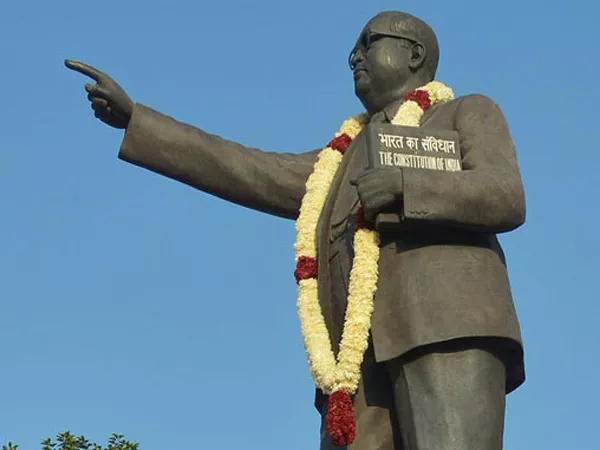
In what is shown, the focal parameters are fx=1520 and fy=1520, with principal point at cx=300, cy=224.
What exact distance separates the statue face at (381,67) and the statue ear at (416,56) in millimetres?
19

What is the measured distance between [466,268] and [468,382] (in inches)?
23.5

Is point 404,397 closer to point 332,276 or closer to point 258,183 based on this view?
point 332,276

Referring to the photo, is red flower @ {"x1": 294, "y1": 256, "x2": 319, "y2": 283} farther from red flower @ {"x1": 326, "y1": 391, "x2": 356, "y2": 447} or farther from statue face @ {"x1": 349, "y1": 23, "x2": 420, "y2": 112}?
statue face @ {"x1": 349, "y1": 23, "x2": 420, "y2": 112}

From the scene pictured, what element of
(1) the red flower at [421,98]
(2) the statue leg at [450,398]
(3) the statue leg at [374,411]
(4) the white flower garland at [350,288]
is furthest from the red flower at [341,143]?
(2) the statue leg at [450,398]

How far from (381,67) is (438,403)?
6.70 feet

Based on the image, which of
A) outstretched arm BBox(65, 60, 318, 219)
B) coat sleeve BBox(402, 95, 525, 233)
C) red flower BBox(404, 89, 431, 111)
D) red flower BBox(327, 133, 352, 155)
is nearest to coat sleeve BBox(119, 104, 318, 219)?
outstretched arm BBox(65, 60, 318, 219)

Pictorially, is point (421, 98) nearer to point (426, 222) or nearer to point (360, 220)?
point (360, 220)

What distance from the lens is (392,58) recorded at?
8.38 meters

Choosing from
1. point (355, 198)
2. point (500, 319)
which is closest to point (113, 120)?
point (355, 198)

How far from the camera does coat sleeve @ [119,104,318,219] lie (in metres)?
8.29

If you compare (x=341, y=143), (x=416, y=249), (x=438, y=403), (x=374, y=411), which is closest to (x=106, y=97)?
(x=341, y=143)

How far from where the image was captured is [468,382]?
7363 millimetres

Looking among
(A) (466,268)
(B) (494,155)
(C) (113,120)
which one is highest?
(C) (113,120)

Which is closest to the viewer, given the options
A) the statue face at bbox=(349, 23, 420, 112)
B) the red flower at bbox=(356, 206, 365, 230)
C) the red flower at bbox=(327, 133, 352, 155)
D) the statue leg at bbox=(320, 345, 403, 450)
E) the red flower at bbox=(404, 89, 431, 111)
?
the statue leg at bbox=(320, 345, 403, 450)
